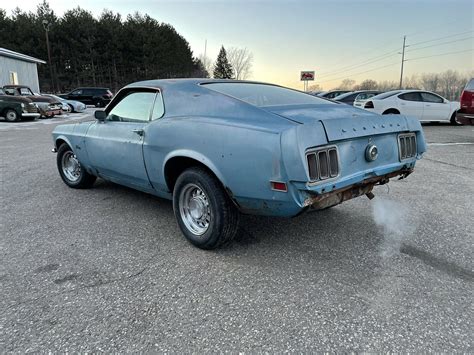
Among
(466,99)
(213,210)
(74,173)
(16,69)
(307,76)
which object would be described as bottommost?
(74,173)

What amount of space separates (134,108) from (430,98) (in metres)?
13.2

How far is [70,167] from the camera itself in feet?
16.9

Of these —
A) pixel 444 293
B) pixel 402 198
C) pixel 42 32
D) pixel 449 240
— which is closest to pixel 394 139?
pixel 449 240

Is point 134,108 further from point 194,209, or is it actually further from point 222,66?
point 222,66

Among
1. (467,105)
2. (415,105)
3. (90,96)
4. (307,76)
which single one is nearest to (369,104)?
→ (415,105)

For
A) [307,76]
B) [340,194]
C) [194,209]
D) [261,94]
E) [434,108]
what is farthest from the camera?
[307,76]

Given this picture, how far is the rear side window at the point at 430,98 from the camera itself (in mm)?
13471

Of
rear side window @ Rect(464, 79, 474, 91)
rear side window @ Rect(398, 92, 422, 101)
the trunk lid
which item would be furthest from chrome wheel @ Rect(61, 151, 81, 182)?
rear side window @ Rect(398, 92, 422, 101)

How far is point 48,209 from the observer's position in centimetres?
418

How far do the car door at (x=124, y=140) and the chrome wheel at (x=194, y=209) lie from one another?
0.58 m

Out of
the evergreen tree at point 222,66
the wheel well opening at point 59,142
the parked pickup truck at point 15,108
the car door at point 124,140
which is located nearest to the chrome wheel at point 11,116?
the parked pickup truck at point 15,108

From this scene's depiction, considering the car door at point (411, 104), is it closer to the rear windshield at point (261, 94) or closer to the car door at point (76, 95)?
the rear windshield at point (261, 94)

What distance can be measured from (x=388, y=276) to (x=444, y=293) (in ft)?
1.19

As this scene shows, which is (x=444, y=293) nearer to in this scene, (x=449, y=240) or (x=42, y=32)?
(x=449, y=240)
